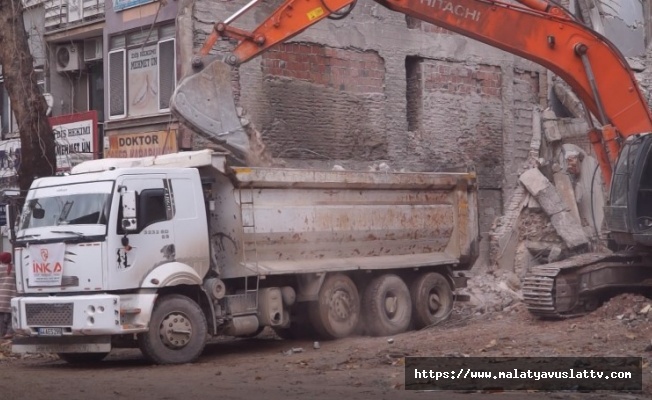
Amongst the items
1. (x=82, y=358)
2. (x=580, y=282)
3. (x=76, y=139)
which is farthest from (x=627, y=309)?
(x=76, y=139)

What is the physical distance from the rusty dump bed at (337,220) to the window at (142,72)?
574 cm

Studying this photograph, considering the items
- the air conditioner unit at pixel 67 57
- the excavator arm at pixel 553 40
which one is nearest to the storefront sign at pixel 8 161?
the air conditioner unit at pixel 67 57

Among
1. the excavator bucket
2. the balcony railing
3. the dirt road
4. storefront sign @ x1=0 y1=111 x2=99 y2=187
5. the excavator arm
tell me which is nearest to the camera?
the dirt road

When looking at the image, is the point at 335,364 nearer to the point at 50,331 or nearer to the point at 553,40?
the point at 50,331

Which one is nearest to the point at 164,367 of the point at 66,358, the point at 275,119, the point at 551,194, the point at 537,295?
the point at 66,358

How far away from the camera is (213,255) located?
1517 cm

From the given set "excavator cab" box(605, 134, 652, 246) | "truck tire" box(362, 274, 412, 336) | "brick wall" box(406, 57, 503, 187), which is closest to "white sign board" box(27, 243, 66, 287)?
"truck tire" box(362, 274, 412, 336)

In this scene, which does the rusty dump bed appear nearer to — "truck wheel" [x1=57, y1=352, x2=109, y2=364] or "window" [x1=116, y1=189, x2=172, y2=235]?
"window" [x1=116, y1=189, x2=172, y2=235]

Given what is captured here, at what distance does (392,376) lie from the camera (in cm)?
1209

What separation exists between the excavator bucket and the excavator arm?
1.04 m

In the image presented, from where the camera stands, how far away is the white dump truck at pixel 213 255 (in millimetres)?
14039

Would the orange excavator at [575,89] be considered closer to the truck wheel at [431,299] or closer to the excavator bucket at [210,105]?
the excavator bucket at [210,105]

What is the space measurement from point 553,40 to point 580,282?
356 cm

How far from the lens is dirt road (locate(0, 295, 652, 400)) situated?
11.1 meters
